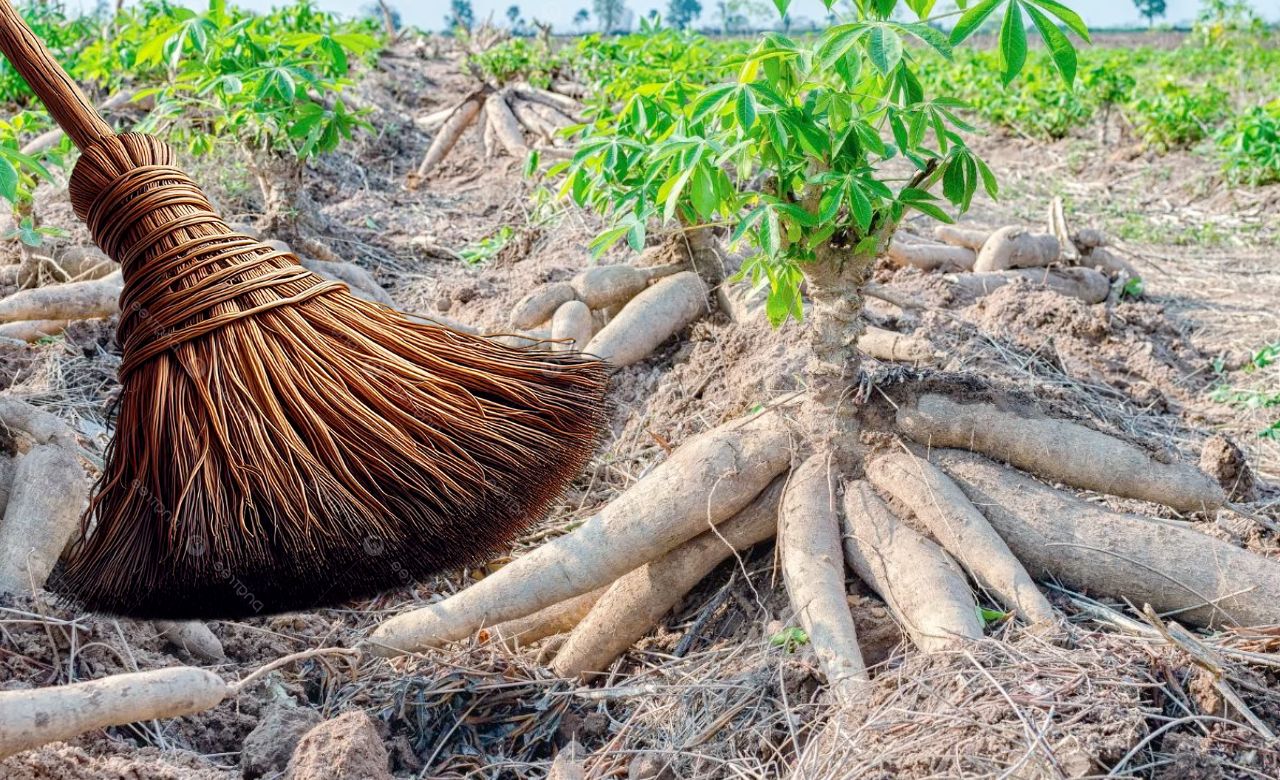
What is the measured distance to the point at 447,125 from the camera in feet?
24.5

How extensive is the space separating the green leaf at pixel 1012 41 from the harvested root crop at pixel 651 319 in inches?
81.9

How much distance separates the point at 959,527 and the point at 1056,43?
3.33ft

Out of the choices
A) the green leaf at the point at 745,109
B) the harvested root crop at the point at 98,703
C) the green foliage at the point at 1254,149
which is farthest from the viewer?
the green foliage at the point at 1254,149

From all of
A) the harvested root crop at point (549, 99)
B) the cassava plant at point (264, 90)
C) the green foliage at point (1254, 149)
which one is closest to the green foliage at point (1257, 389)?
the cassava plant at point (264, 90)

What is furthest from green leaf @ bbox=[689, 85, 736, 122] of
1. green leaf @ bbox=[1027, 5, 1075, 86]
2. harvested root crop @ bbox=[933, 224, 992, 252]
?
harvested root crop @ bbox=[933, 224, 992, 252]

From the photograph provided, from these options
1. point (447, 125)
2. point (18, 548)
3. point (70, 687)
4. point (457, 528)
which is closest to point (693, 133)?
point (457, 528)

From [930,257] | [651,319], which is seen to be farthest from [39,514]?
[930,257]

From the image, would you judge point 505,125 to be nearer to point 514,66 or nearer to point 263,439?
point 514,66

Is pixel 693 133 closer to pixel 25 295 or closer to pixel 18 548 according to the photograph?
pixel 18 548

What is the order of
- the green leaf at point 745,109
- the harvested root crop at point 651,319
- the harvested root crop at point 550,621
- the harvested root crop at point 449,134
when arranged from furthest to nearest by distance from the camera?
the harvested root crop at point 449,134 → the harvested root crop at point 651,319 → the harvested root crop at point 550,621 → the green leaf at point 745,109

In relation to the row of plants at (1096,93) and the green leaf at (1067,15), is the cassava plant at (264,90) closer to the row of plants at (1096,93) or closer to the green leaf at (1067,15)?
the row of plants at (1096,93)

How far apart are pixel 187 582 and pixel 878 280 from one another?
11.2 feet

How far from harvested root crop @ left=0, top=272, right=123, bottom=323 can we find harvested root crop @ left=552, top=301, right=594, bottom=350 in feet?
4.79

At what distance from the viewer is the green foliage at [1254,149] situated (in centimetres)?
684
